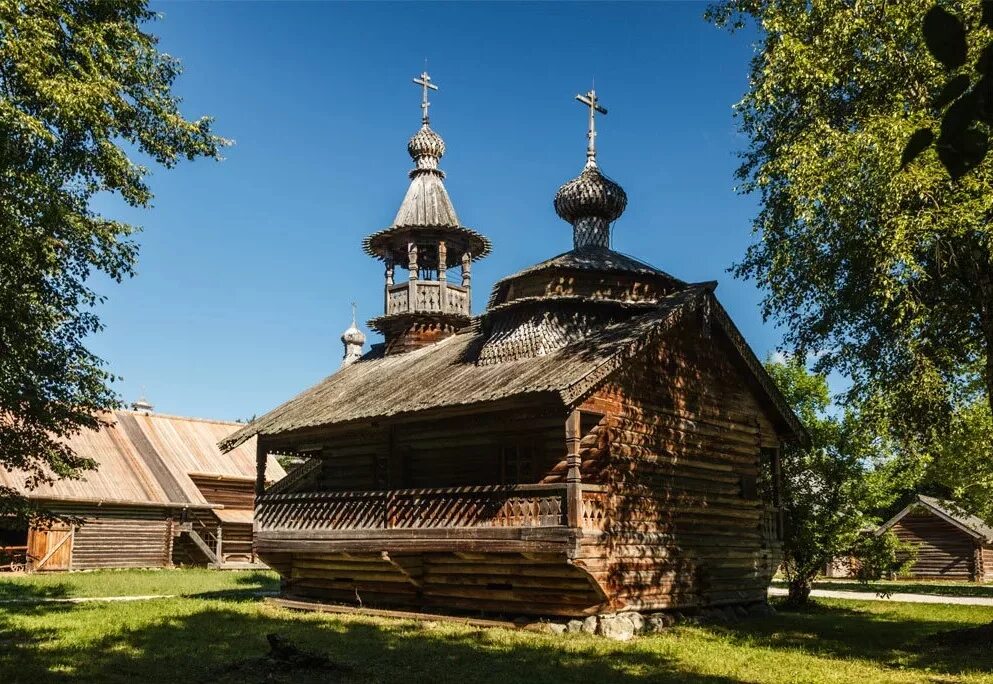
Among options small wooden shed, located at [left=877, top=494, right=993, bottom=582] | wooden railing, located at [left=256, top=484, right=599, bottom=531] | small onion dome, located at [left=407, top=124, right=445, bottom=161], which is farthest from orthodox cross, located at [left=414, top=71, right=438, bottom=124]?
small wooden shed, located at [left=877, top=494, right=993, bottom=582]

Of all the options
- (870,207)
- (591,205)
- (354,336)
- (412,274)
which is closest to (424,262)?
(412,274)

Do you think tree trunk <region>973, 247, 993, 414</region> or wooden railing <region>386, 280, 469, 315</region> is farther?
wooden railing <region>386, 280, 469, 315</region>

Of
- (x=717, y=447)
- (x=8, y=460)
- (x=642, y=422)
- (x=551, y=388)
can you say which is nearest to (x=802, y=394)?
(x=717, y=447)

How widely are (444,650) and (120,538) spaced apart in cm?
2754

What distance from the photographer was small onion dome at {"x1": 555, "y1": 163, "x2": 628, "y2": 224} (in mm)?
22844

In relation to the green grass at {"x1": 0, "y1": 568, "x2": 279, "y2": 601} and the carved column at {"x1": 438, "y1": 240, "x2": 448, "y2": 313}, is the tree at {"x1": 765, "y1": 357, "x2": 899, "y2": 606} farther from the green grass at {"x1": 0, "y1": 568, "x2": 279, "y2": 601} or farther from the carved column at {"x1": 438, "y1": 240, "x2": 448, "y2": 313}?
the green grass at {"x1": 0, "y1": 568, "x2": 279, "y2": 601}

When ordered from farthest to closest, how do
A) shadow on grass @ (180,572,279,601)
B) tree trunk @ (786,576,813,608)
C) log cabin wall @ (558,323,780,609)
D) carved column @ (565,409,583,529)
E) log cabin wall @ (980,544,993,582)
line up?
log cabin wall @ (980,544,993,582) → shadow on grass @ (180,572,279,601) → tree trunk @ (786,576,813,608) → log cabin wall @ (558,323,780,609) → carved column @ (565,409,583,529)

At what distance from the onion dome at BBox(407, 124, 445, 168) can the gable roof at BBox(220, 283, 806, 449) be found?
7.83 m

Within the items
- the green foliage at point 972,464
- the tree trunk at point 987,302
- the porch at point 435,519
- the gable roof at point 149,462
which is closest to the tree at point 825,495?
the green foliage at point 972,464

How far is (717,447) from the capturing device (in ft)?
68.0

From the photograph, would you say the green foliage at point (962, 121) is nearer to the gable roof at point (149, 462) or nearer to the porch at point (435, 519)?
the porch at point (435, 519)

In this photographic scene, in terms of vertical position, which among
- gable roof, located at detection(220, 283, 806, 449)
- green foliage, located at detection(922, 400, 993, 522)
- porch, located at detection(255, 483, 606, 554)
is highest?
gable roof, located at detection(220, 283, 806, 449)

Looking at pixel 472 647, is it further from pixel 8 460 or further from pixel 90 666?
pixel 8 460

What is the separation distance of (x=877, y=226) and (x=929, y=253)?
1.34 m
